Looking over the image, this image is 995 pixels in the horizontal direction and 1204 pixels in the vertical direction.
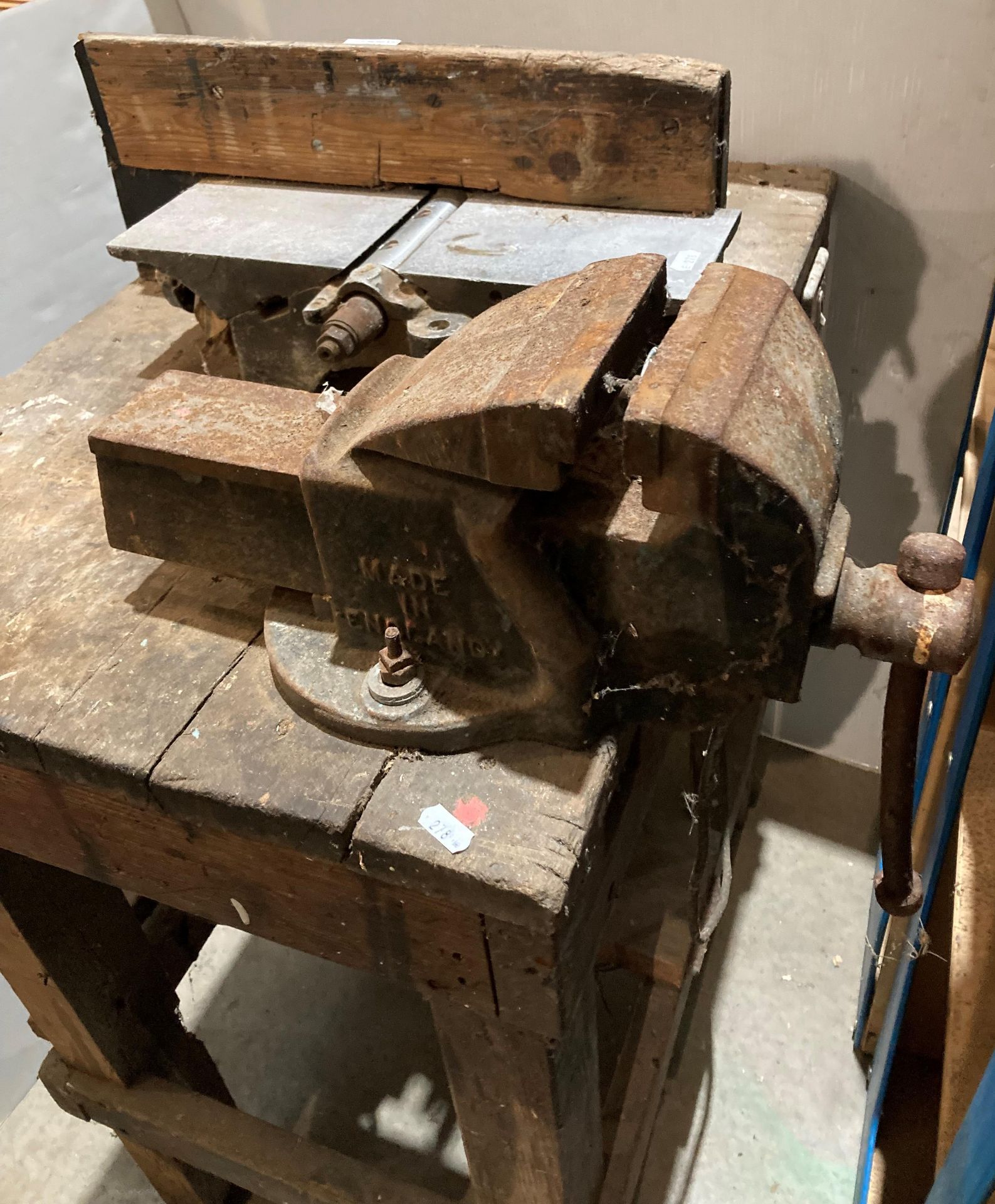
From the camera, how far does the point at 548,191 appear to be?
137 centimetres

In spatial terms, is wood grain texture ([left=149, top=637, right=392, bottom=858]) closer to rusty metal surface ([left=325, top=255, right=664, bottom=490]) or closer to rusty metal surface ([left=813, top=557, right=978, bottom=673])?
rusty metal surface ([left=325, top=255, right=664, bottom=490])

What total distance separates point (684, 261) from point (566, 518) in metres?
0.58

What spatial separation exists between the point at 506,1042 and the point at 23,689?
59 centimetres

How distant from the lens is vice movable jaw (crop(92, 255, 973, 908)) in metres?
0.69

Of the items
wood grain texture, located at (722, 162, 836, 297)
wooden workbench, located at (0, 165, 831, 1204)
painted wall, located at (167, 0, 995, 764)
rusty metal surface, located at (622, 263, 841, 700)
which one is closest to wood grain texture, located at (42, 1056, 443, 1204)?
wooden workbench, located at (0, 165, 831, 1204)

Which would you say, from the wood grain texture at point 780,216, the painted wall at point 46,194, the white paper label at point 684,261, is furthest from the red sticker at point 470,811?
the painted wall at point 46,194

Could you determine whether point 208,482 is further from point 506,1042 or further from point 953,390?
point 953,390

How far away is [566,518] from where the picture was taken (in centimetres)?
77

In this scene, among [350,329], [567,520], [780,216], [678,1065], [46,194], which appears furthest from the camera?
[678,1065]

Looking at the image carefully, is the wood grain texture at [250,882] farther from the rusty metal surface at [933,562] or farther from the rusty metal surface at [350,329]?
the rusty metal surface at [350,329]

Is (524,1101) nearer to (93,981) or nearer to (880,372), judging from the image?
(93,981)

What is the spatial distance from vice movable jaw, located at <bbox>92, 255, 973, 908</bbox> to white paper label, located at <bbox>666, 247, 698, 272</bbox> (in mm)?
318

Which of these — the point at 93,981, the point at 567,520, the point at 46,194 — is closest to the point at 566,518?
the point at 567,520

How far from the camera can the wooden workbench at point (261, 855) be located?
82cm
